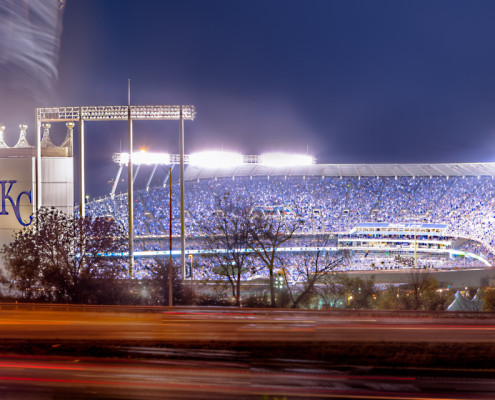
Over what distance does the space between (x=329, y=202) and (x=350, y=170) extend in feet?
31.8

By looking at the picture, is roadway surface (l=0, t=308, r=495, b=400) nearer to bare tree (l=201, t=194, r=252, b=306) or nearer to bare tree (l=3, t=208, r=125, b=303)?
bare tree (l=3, t=208, r=125, b=303)

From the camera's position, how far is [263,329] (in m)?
13.2

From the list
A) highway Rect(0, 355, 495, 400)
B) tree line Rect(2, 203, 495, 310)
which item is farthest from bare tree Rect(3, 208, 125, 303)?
highway Rect(0, 355, 495, 400)

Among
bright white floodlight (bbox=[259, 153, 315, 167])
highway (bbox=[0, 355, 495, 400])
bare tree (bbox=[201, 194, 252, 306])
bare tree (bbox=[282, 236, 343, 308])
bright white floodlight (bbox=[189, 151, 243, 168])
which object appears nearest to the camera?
highway (bbox=[0, 355, 495, 400])

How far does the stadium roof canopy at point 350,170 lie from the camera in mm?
61062

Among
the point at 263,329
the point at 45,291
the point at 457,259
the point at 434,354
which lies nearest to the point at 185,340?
the point at 263,329

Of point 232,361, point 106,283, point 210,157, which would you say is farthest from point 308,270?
point 210,157

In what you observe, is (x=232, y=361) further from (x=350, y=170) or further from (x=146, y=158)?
Answer: (x=350, y=170)

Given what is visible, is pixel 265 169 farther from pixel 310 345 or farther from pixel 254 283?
pixel 310 345

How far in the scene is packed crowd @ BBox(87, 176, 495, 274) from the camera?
1970 inches

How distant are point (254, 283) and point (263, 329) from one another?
14.9 m

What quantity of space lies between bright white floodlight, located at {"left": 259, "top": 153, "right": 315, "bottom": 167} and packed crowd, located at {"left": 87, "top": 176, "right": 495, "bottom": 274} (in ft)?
8.05

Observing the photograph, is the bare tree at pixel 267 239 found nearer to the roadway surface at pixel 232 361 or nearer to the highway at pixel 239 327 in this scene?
the highway at pixel 239 327

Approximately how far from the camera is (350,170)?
63.4 meters
